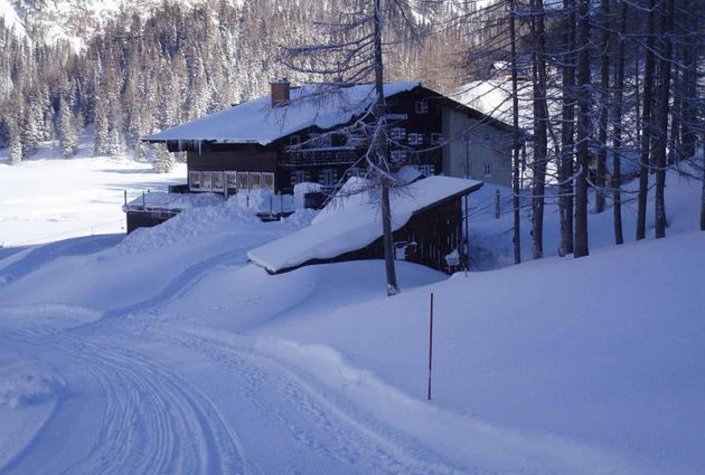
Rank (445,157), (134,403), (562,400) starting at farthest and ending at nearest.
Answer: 1. (445,157)
2. (134,403)
3. (562,400)

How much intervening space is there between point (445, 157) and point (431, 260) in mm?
20837

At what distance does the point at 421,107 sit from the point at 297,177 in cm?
1041

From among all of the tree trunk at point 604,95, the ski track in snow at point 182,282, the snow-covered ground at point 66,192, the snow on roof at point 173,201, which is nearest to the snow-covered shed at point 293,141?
the snow on roof at point 173,201

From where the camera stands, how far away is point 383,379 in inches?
411

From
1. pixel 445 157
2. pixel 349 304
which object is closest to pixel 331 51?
pixel 349 304

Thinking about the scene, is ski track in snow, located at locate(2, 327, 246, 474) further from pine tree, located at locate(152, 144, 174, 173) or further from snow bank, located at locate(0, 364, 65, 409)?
pine tree, located at locate(152, 144, 174, 173)

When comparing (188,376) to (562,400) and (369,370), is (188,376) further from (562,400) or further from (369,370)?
(562,400)

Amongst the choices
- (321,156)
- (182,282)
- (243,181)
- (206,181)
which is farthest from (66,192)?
(182,282)

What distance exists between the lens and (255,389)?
11023 mm

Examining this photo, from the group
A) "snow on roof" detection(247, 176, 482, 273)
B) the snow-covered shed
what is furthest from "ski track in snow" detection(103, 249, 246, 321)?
the snow-covered shed

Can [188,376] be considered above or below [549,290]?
below

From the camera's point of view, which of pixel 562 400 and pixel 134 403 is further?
pixel 134 403

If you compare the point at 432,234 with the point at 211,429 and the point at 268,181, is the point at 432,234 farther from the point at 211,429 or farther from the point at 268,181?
the point at 211,429

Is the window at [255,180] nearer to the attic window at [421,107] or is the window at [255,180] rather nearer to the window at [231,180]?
the window at [231,180]
